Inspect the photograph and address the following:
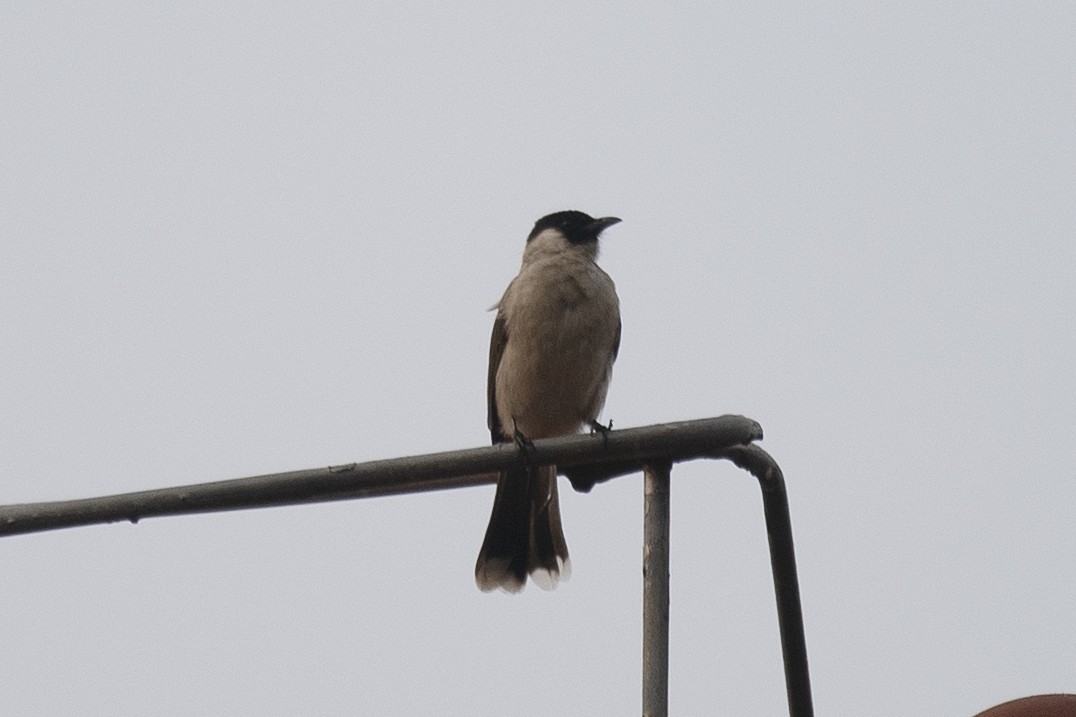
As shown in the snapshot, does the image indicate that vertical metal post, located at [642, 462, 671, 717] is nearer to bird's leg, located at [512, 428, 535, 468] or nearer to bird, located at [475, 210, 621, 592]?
bird's leg, located at [512, 428, 535, 468]

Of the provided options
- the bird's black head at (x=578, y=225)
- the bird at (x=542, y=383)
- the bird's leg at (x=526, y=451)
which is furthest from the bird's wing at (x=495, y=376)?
the bird's leg at (x=526, y=451)

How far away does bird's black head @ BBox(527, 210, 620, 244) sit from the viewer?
6.49 meters

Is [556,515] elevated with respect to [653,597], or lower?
elevated

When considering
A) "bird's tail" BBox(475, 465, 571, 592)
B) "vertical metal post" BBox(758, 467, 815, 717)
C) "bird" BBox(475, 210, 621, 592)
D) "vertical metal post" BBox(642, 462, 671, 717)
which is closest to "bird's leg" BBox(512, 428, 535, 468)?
"vertical metal post" BBox(642, 462, 671, 717)

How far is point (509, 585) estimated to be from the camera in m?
5.39

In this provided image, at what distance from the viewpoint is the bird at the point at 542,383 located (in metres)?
5.46

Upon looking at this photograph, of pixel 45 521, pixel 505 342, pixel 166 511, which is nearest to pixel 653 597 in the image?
pixel 166 511

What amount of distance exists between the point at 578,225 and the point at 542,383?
124 cm

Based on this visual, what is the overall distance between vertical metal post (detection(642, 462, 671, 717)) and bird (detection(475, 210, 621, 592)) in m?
→ 2.67

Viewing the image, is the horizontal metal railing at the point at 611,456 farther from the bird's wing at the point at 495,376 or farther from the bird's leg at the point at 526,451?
the bird's wing at the point at 495,376

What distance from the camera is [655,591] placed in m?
2.40

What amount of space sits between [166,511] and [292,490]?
0.23 m

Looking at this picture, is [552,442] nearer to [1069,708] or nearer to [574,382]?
[1069,708]

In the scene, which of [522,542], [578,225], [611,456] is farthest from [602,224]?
[611,456]
